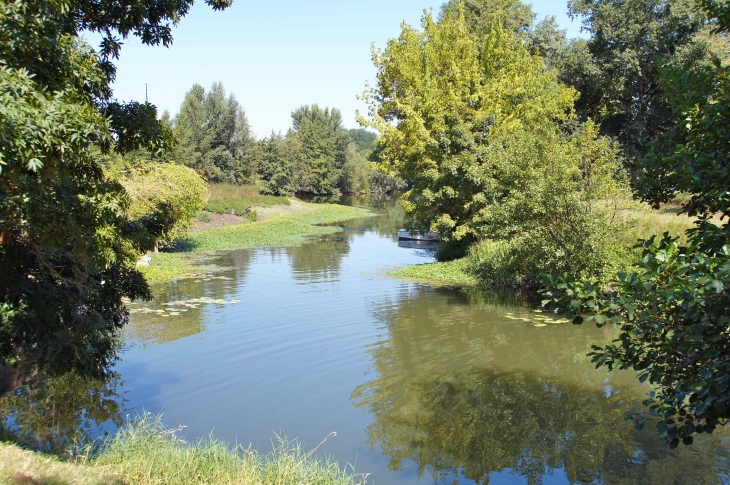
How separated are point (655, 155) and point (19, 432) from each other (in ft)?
28.8

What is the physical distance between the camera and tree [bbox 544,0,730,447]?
380 cm

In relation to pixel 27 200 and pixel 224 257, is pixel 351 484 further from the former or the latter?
pixel 224 257

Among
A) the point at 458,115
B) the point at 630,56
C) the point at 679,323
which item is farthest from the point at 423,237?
the point at 679,323

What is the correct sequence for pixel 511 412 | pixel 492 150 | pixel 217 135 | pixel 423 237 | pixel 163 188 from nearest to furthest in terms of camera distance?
1. pixel 511 412
2. pixel 492 150
3. pixel 163 188
4. pixel 423 237
5. pixel 217 135

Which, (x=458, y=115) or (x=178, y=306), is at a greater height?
(x=458, y=115)

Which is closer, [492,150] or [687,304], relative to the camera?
[687,304]

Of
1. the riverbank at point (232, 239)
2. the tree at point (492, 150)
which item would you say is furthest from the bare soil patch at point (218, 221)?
the tree at point (492, 150)

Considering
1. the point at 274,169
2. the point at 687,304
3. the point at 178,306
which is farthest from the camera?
the point at 274,169

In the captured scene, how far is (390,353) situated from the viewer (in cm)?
1333

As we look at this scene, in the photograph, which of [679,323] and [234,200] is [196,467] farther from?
[234,200]

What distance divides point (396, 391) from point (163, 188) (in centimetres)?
1664

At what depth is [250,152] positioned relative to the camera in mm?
76500

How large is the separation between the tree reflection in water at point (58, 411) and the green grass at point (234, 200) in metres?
32.5

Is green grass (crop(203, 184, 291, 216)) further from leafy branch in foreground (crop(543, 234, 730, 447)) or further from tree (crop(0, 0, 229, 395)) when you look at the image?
leafy branch in foreground (crop(543, 234, 730, 447))
